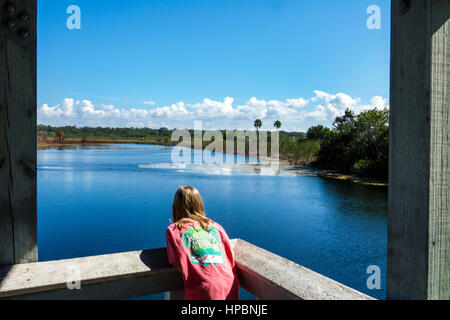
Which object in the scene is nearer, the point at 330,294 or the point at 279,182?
the point at 330,294

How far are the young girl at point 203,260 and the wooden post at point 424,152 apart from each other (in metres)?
0.78

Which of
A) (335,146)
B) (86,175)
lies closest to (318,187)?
(335,146)

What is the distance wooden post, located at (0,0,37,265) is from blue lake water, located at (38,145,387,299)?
1004cm

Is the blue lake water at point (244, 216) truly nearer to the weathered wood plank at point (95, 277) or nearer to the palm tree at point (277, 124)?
the weathered wood plank at point (95, 277)

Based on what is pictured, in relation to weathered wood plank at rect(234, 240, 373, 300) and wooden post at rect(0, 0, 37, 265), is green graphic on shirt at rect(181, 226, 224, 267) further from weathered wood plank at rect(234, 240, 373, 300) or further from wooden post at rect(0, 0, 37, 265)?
wooden post at rect(0, 0, 37, 265)

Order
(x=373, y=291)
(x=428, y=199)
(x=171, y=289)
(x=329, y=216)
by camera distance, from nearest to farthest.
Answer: (x=428, y=199)
(x=171, y=289)
(x=373, y=291)
(x=329, y=216)

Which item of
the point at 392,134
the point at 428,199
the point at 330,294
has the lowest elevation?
the point at 330,294

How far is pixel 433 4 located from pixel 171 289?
134 cm

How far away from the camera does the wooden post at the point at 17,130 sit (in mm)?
1361

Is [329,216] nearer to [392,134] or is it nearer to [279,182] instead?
[279,182]

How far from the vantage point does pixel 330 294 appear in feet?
3.99

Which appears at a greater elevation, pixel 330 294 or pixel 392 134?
pixel 392 134

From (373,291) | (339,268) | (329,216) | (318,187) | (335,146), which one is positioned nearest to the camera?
(373,291)

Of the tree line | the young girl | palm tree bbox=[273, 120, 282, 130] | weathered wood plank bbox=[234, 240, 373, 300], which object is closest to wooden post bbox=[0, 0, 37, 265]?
the young girl
